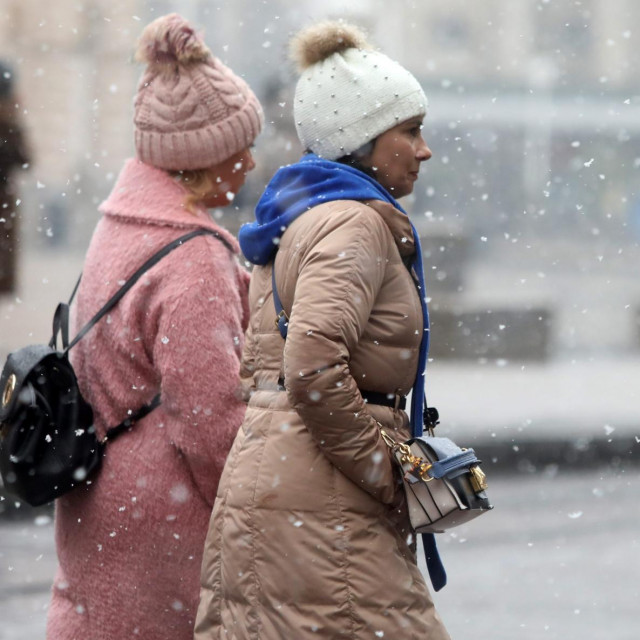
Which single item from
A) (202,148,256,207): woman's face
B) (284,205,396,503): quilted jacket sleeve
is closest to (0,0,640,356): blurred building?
(202,148,256,207): woman's face

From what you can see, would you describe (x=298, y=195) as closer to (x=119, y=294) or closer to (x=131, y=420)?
(x=119, y=294)

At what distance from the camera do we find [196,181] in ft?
10.9

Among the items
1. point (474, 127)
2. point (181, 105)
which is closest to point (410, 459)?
point (181, 105)

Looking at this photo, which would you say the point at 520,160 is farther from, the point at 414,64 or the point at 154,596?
the point at 154,596

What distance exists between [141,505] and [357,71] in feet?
3.68

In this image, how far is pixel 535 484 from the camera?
936 centimetres

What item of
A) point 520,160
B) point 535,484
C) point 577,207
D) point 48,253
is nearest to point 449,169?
point 520,160

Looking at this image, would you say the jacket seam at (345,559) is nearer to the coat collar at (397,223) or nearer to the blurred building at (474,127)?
the coat collar at (397,223)

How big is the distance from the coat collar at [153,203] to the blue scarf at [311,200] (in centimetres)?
34

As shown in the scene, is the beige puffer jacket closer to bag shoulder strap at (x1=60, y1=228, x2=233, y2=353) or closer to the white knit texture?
the white knit texture

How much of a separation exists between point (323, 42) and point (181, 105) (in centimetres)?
49

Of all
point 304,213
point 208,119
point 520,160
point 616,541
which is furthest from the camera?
point 520,160

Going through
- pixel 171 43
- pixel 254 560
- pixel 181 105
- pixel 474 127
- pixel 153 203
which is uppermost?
pixel 171 43

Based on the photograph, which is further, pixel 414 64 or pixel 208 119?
pixel 414 64
